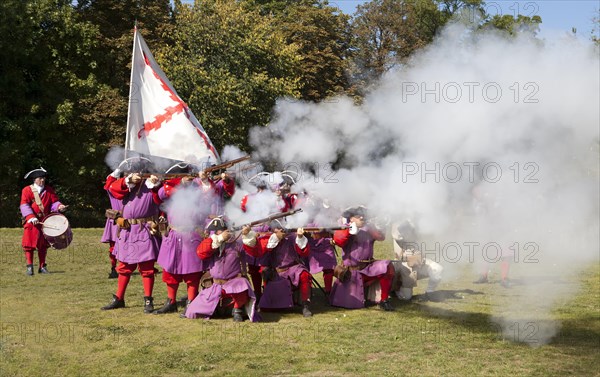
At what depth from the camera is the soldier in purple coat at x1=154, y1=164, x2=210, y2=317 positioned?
12070 millimetres

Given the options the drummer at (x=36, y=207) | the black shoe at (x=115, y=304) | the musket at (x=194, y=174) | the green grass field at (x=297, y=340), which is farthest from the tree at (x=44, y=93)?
the musket at (x=194, y=174)

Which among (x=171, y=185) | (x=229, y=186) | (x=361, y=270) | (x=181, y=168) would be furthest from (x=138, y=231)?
(x=361, y=270)

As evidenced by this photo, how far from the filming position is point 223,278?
11789 mm

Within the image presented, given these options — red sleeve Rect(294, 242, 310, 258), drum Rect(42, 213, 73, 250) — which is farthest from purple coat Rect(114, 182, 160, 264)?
drum Rect(42, 213, 73, 250)

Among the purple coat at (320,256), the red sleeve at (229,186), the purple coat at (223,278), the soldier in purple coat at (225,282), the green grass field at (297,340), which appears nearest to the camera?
the green grass field at (297,340)

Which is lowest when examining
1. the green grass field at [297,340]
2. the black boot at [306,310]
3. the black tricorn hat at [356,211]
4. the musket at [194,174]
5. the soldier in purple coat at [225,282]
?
the green grass field at [297,340]

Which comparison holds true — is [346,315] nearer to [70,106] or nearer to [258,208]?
[258,208]

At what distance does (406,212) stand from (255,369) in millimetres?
4405

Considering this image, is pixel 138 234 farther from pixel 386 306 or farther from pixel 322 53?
pixel 322 53

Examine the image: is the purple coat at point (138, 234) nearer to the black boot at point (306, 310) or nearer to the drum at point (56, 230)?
the black boot at point (306, 310)

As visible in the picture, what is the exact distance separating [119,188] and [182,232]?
1.34m

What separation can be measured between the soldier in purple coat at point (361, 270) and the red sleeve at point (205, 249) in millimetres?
2381

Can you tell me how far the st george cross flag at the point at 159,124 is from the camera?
13.8m

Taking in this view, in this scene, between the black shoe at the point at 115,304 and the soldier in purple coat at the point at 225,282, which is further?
the black shoe at the point at 115,304
